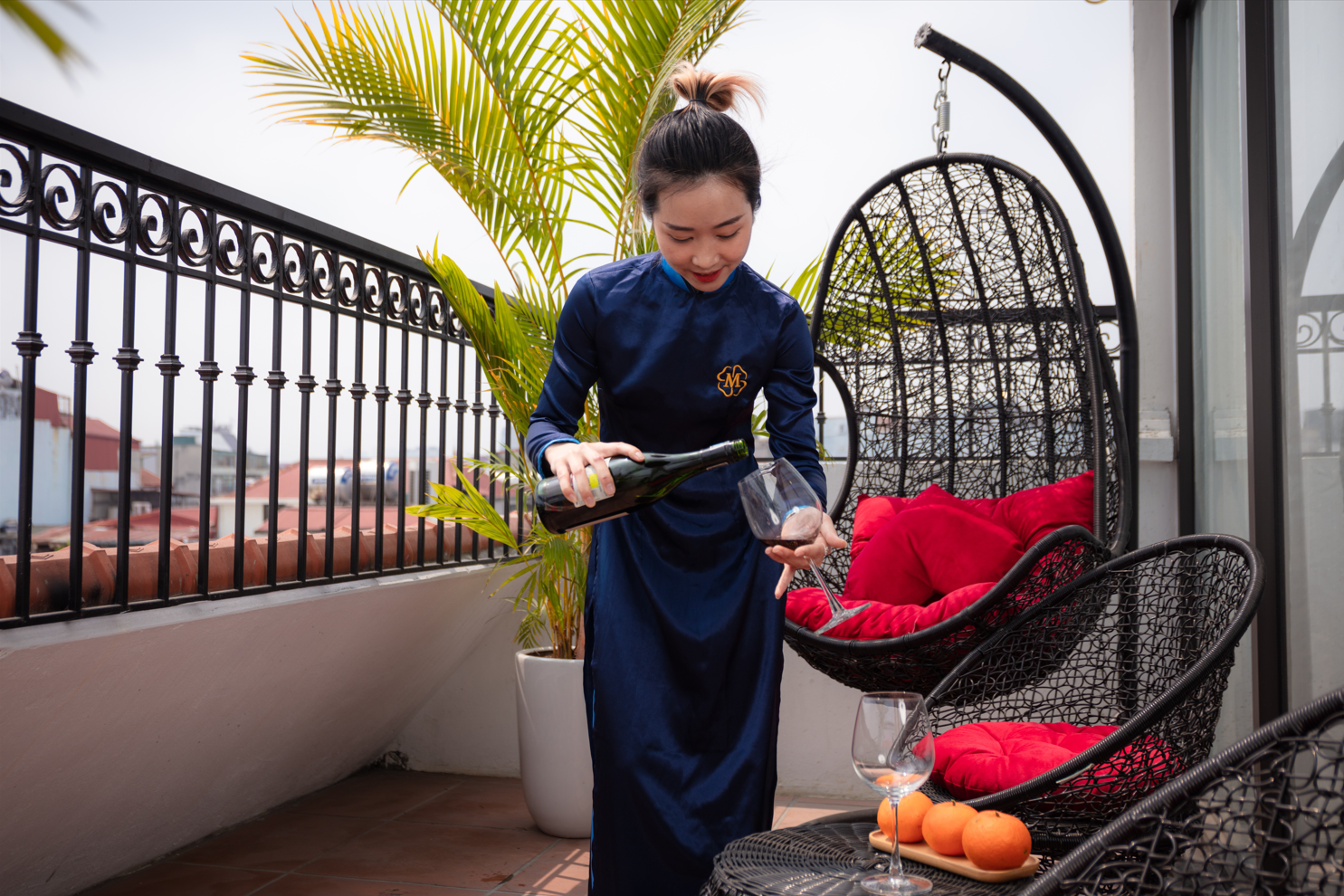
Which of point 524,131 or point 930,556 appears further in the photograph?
point 524,131

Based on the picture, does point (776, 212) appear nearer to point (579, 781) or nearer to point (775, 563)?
point (579, 781)

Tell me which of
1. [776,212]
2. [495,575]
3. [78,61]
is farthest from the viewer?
[776,212]

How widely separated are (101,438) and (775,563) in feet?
5.29

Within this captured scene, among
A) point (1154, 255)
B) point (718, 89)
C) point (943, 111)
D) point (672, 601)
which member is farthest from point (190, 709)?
point (1154, 255)

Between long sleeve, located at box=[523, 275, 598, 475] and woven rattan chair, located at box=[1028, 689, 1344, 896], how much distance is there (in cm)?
88

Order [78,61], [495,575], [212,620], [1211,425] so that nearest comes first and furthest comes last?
[78,61]
[212,620]
[1211,425]
[495,575]

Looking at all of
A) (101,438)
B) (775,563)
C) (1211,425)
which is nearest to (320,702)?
(101,438)

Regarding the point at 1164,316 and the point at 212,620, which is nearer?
the point at 212,620

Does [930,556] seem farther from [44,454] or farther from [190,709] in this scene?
[44,454]

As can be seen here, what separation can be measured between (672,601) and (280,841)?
71.3 inches

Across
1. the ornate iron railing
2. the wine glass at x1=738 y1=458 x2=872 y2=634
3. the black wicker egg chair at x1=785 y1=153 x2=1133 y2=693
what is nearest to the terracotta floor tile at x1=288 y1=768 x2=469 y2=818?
the ornate iron railing

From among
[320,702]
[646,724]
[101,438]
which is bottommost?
[320,702]

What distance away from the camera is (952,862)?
1.21 meters

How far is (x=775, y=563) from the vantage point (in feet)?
4.91
